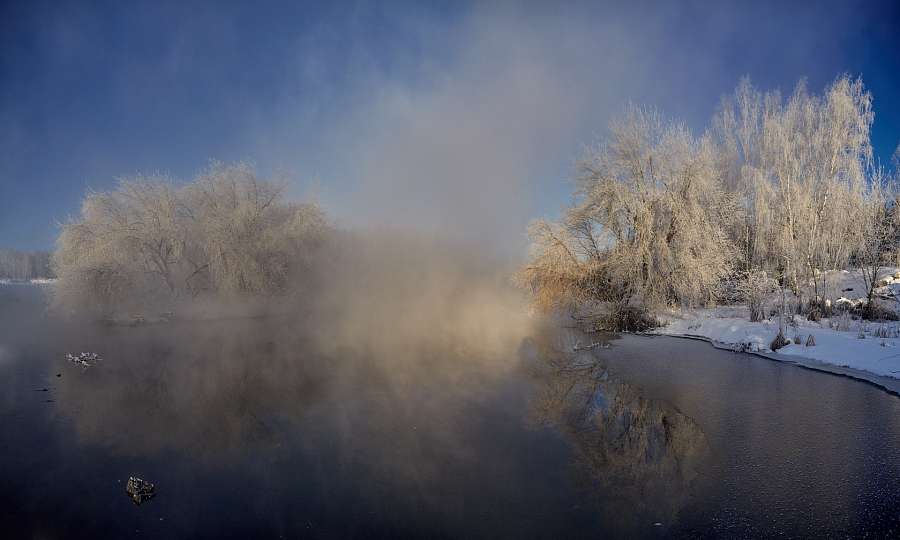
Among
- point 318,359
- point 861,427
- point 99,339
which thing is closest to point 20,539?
point 318,359

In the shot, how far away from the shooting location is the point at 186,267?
21.3 m

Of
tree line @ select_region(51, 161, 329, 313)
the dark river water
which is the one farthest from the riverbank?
tree line @ select_region(51, 161, 329, 313)

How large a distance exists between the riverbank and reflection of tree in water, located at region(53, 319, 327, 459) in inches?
363

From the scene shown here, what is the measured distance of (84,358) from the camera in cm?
984

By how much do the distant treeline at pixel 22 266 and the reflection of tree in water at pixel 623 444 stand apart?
10073 cm

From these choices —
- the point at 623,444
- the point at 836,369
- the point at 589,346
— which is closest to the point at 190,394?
the point at 623,444

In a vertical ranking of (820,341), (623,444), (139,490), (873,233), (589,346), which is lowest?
(139,490)

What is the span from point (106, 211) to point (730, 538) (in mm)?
24689

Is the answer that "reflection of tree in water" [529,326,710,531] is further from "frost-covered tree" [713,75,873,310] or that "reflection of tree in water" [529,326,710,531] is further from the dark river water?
"frost-covered tree" [713,75,873,310]

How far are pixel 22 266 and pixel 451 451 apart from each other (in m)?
112

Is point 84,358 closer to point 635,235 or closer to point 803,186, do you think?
point 635,235

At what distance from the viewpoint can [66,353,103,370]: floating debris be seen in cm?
951

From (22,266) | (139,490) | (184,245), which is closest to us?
(139,490)

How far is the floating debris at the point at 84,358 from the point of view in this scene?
9508 mm
